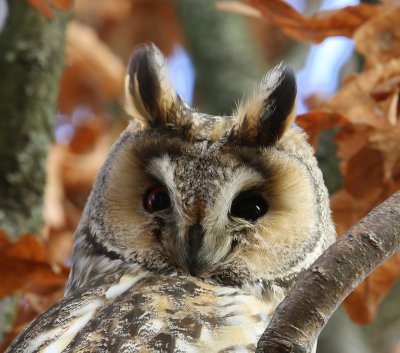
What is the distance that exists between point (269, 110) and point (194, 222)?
0.45m

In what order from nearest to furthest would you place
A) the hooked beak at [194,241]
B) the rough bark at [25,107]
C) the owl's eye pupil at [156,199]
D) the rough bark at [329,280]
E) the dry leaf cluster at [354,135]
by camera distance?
1. the rough bark at [329,280]
2. the hooked beak at [194,241]
3. the owl's eye pupil at [156,199]
4. the dry leaf cluster at [354,135]
5. the rough bark at [25,107]

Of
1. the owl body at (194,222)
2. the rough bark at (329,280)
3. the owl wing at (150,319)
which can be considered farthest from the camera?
the owl body at (194,222)

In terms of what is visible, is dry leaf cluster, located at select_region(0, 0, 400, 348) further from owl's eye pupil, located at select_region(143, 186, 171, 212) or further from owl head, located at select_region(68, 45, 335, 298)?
owl's eye pupil, located at select_region(143, 186, 171, 212)

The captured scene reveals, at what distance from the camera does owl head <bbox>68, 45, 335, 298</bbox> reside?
8.06ft

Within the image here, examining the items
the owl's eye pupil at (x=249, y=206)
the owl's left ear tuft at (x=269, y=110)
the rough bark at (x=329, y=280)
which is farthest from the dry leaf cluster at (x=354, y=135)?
the rough bark at (x=329, y=280)

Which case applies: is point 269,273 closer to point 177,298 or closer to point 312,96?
point 177,298

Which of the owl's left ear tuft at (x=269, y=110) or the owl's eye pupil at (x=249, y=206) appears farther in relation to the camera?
the owl's left ear tuft at (x=269, y=110)

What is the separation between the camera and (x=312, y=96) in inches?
187

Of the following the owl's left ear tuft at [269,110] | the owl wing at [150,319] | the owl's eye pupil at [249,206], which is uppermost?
the owl's left ear tuft at [269,110]

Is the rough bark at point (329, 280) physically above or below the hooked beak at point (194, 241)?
below

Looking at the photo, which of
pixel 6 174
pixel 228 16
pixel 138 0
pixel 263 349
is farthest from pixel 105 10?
pixel 263 349

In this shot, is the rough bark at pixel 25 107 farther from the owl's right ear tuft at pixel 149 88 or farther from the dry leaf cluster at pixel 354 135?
the owl's right ear tuft at pixel 149 88

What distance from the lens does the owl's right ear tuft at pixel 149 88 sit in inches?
107

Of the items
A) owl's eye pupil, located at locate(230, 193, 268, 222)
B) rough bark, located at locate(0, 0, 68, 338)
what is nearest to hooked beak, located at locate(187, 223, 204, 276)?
owl's eye pupil, located at locate(230, 193, 268, 222)
